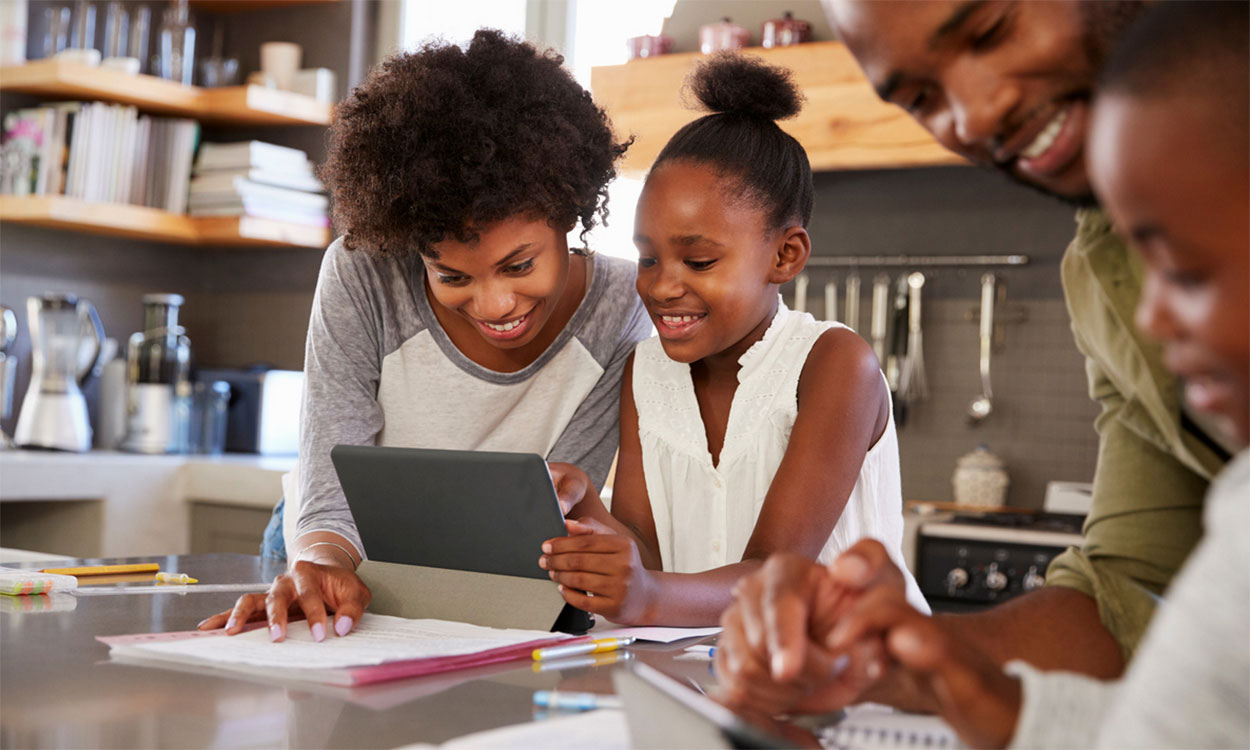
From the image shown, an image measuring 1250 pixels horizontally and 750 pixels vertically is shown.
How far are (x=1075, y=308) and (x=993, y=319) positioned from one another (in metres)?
2.16

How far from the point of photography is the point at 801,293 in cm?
316

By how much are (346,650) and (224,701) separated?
161 mm

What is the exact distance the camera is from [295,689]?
34.6 inches

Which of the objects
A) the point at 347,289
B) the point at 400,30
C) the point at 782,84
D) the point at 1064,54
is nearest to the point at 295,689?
the point at 1064,54

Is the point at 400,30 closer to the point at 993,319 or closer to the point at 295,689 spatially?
the point at 993,319

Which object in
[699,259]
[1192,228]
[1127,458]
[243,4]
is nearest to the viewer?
[1192,228]

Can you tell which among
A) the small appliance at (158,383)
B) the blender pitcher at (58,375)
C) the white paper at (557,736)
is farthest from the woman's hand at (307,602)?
the small appliance at (158,383)

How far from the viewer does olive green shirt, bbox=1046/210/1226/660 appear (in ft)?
2.83

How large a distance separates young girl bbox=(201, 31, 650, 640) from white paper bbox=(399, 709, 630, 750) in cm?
50

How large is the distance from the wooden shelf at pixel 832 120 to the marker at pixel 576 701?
1.97m

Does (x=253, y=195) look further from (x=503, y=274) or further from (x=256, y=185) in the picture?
(x=503, y=274)

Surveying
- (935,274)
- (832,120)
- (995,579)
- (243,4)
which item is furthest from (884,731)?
(243,4)

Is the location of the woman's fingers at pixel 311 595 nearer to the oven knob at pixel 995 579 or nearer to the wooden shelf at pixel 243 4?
the oven knob at pixel 995 579

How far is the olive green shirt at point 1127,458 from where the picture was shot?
2.83 feet
